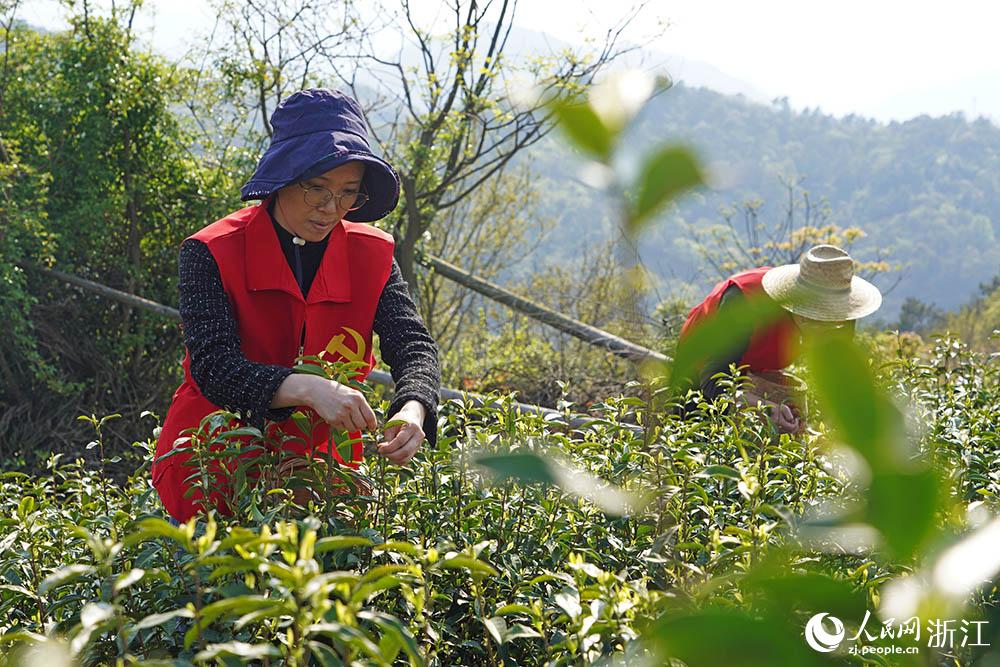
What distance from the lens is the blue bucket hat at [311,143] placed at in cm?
215

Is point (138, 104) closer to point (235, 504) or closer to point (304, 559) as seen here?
point (235, 504)

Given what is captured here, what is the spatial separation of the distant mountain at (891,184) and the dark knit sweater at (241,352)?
69.8 meters

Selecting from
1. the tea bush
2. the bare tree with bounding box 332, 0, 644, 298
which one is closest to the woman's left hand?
the tea bush

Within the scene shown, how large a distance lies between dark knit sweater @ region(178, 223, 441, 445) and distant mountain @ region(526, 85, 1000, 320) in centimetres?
6978

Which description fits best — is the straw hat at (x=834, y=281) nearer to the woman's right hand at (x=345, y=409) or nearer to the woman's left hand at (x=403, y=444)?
the woman's left hand at (x=403, y=444)

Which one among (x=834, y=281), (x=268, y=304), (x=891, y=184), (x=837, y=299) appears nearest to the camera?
(x=268, y=304)

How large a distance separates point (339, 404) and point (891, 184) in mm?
93637

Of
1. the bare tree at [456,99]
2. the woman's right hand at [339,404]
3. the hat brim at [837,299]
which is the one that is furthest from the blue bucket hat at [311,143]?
the bare tree at [456,99]

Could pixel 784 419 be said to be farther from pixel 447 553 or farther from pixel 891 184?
pixel 891 184

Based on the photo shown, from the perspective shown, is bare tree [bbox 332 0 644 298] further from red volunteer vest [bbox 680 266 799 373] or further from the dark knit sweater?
the dark knit sweater

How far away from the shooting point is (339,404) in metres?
1.64

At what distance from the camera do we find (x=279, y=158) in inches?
86.1

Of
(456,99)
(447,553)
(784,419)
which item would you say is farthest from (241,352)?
(456,99)

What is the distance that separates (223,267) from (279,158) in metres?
0.28
